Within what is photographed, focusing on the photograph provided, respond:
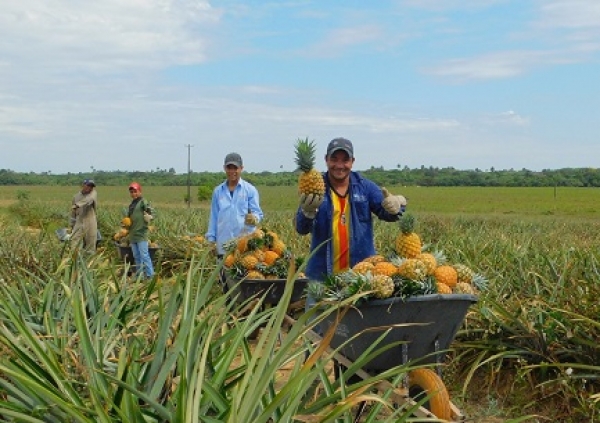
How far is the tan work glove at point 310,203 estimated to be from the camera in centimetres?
451

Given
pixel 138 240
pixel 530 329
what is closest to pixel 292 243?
pixel 138 240

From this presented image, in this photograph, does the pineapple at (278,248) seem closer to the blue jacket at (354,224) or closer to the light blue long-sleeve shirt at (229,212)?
the light blue long-sleeve shirt at (229,212)

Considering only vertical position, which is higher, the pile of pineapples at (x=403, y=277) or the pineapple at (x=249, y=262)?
the pile of pineapples at (x=403, y=277)

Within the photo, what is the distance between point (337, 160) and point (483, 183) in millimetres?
94534

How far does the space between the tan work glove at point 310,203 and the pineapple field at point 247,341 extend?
19.9 inches

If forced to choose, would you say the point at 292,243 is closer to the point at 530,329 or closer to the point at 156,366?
the point at 530,329

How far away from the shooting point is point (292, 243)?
1179 centimetres

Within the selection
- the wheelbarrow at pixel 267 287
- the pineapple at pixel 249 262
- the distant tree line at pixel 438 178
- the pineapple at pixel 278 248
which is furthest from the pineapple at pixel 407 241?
the distant tree line at pixel 438 178

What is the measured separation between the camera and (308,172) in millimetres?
4531

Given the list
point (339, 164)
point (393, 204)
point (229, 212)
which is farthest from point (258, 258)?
point (393, 204)

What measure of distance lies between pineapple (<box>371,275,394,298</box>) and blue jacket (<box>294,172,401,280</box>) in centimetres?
85

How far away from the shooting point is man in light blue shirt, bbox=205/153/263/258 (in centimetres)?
778

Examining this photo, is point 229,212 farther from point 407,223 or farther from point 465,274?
point 465,274

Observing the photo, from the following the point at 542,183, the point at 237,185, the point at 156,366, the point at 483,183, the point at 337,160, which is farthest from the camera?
the point at 483,183
